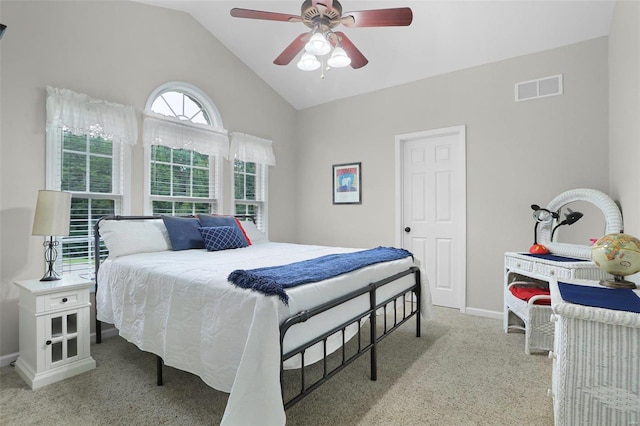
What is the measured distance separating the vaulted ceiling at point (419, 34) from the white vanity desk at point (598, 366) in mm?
2928

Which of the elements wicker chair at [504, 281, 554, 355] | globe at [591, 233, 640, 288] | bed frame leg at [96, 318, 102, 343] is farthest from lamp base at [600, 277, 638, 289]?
bed frame leg at [96, 318, 102, 343]

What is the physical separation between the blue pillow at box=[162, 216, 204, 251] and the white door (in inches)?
96.5

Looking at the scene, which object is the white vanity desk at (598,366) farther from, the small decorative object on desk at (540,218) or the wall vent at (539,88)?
the wall vent at (539,88)

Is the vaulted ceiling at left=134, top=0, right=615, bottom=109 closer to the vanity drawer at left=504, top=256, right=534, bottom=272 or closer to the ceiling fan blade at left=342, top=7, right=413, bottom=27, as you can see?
the ceiling fan blade at left=342, top=7, right=413, bottom=27

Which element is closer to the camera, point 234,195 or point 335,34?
point 335,34

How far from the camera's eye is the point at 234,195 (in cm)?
428

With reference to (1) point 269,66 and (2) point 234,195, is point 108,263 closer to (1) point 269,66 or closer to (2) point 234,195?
(2) point 234,195

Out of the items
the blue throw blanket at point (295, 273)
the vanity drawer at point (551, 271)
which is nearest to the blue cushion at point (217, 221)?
the blue throw blanket at point (295, 273)

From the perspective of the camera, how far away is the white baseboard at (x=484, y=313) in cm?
350

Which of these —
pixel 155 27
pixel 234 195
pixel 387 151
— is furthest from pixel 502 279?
pixel 155 27

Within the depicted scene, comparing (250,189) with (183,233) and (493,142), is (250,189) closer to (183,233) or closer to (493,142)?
(183,233)

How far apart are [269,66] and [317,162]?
149 centimetres

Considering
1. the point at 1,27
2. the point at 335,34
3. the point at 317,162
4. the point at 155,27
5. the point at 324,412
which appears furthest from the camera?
the point at 317,162

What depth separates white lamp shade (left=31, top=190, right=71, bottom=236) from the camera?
7.73ft
